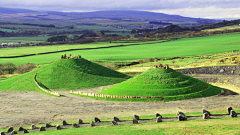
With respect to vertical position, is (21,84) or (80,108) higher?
(80,108)

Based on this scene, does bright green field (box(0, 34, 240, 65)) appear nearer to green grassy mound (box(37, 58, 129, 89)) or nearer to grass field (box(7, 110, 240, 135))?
green grassy mound (box(37, 58, 129, 89))

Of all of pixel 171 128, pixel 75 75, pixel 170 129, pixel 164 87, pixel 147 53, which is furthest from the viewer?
pixel 147 53

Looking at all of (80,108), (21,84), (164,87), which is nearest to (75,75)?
(21,84)

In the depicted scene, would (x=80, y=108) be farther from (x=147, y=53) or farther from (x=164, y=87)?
(x=147, y=53)

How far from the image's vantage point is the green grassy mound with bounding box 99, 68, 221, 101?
5325 cm

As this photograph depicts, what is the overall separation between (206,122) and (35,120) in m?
24.4

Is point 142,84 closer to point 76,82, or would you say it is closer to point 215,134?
point 76,82

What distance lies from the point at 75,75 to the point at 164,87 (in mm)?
26912

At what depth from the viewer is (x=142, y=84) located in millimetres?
56281

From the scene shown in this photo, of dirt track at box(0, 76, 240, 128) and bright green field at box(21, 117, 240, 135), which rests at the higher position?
bright green field at box(21, 117, 240, 135)

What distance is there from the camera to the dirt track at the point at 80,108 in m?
43.2

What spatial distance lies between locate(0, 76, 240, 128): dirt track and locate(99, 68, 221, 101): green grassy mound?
9.05 feet

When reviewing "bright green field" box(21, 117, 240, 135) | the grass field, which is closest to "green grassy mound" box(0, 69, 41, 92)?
the grass field

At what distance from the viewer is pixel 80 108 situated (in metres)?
48.2
